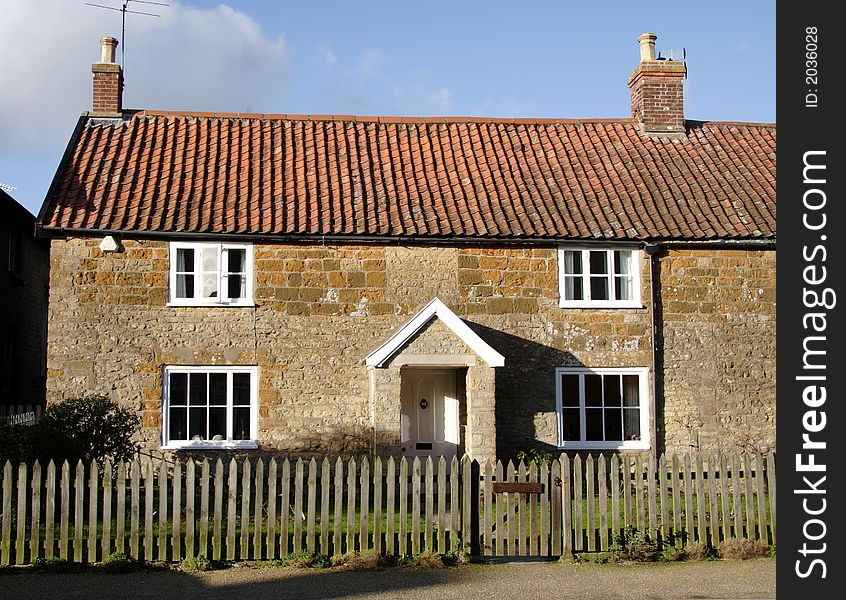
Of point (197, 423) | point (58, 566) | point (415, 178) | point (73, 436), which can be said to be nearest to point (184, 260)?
point (197, 423)

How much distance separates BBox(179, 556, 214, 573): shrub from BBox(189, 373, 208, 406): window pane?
7113 mm

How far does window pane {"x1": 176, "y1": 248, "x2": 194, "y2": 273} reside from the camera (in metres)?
18.4

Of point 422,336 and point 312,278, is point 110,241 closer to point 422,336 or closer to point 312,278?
point 312,278

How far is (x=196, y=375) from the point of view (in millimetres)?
18234

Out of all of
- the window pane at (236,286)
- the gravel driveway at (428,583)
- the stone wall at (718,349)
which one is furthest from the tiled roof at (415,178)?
the gravel driveway at (428,583)

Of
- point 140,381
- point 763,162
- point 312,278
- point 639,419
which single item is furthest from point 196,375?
point 763,162

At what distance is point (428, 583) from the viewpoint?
1069cm

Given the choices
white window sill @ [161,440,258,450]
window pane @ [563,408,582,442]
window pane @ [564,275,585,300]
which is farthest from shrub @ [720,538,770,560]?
white window sill @ [161,440,258,450]

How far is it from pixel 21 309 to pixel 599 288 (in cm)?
1557

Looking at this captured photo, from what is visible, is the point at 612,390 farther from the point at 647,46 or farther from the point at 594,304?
the point at 647,46

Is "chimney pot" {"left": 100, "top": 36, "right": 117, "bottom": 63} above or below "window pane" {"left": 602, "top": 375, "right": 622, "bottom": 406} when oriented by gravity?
above

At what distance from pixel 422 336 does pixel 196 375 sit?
14.8 feet

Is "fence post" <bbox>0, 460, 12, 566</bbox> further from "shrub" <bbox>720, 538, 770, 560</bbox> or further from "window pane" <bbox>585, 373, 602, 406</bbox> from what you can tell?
"window pane" <bbox>585, 373, 602, 406</bbox>

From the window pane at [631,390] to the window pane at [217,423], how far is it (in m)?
7.86
